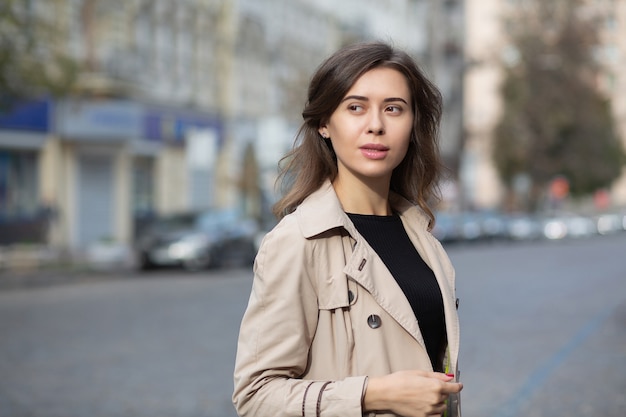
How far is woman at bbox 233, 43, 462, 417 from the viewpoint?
275 centimetres

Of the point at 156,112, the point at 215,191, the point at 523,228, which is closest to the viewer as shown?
the point at 156,112

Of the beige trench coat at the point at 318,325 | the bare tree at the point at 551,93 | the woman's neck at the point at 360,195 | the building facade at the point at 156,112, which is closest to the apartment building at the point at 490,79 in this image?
the bare tree at the point at 551,93

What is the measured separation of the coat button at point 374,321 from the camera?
2.82 meters

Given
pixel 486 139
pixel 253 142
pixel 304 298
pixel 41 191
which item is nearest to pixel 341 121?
pixel 304 298

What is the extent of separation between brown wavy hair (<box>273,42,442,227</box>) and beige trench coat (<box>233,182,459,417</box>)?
0.27 meters

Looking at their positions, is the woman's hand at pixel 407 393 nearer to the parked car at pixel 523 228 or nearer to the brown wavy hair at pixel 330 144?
the brown wavy hair at pixel 330 144

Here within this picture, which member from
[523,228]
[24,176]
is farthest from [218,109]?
[523,228]

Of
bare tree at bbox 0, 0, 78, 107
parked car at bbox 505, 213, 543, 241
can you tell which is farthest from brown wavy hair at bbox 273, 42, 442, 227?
parked car at bbox 505, 213, 543, 241

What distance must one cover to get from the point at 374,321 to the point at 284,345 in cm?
23

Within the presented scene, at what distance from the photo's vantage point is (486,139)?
68.7 meters

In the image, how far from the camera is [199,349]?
505 inches

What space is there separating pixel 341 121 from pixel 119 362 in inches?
357

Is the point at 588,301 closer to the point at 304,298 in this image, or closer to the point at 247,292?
the point at 247,292

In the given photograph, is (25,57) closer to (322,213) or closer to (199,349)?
(199,349)
